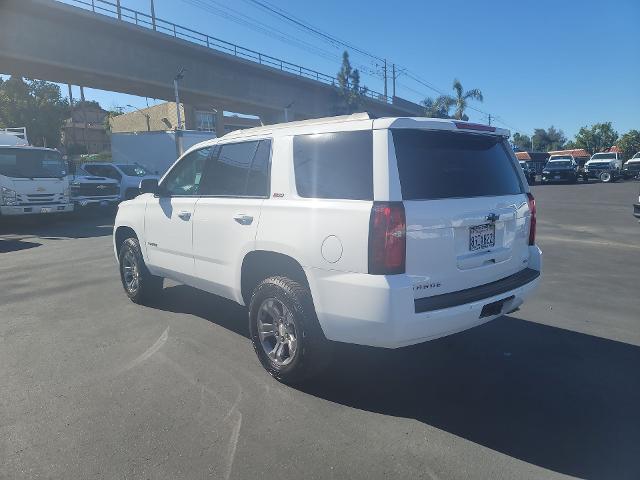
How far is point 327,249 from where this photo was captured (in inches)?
127

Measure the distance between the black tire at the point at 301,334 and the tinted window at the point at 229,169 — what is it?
1.04m

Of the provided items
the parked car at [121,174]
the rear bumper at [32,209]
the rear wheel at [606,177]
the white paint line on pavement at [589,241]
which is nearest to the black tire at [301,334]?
the white paint line on pavement at [589,241]

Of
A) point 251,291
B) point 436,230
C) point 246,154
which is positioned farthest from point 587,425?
point 246,154

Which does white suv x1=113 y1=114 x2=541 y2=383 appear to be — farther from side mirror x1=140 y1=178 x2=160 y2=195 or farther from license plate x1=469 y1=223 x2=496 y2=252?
side mirror x1=140 y1=178 x2=160 y2=195

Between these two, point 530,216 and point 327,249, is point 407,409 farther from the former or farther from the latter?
point 530,216

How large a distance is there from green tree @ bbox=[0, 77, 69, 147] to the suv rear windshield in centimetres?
4490

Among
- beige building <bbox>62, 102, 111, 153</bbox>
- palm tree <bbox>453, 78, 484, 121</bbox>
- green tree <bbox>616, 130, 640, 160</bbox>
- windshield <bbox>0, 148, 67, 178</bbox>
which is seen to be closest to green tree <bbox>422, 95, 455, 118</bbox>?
palm tree <bbox>453, 78, 484, 121</bbox>

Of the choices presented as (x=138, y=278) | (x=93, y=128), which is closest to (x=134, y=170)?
(x=138, y=278)

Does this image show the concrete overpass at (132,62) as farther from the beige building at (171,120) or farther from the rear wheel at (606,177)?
the rear wheel at (606,177)

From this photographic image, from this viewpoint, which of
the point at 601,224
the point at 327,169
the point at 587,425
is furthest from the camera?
the point at 601,224

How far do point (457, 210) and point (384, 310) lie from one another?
90 cm

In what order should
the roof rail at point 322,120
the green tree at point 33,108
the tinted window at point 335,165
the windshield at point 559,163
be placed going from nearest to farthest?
the tinted window at point 335,165 < the roof rail at point 322,120 < the windshield at point 559,163 < the green tree at point 33,108

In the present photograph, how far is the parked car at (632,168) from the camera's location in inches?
1319

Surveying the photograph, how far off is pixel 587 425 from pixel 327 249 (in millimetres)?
2055
